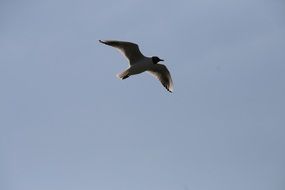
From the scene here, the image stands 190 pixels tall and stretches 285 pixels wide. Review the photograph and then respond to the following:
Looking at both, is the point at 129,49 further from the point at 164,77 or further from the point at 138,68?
the point at 164,77

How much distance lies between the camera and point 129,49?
922 inches

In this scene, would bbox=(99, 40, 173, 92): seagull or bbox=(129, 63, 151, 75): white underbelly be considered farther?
bbox=(129, 63, 151, 75): white underbelly

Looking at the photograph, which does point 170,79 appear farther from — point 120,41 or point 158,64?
point 120,41

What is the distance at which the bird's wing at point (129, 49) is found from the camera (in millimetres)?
23203

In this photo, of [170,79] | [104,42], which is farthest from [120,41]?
[170,79]

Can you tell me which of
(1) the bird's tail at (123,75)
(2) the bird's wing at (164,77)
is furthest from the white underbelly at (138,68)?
(2) the bird's wing at (164,77)

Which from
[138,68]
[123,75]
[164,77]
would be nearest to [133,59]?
[138,68]

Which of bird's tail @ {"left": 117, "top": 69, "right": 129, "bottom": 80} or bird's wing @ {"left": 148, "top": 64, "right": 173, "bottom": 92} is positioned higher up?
bird's wing @ {"left": 148, "top": 64, "right": 173, "bottom": 92}

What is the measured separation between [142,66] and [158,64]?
2.66ft

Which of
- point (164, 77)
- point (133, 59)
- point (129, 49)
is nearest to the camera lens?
point (129, 49)

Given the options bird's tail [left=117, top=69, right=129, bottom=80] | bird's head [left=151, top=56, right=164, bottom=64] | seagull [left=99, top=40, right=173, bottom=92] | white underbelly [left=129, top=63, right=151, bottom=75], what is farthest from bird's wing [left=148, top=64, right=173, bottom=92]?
bird's tail [left=117, top=69, right=129, bottom=80]

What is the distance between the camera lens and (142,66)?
23.5 m

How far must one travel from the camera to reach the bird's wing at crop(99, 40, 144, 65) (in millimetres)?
23203

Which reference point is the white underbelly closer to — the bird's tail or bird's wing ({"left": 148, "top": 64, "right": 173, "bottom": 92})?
the bird's tail
